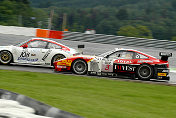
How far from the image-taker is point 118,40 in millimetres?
16391

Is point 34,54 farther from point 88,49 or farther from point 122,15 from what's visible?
point 122,15

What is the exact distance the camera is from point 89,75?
11.8 m

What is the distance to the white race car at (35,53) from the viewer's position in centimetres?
1256

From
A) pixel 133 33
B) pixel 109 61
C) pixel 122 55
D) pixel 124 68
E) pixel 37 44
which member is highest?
pixel 133 33

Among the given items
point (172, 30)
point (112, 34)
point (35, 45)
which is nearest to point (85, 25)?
point (112, 34)

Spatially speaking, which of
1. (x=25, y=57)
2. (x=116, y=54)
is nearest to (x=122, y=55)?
(x=116, y=54)

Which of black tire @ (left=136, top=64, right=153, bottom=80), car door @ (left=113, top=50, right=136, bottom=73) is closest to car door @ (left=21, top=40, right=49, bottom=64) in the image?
car door @ (left=113, top=50, right=136, bottom=73)

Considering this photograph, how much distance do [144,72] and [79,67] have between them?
2.43 m

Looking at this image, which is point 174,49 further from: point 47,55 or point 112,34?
point 47,55

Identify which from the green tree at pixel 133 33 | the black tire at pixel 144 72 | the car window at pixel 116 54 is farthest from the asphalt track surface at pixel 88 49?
the car window at pixel 116 54

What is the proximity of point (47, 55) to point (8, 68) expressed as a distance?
162cm

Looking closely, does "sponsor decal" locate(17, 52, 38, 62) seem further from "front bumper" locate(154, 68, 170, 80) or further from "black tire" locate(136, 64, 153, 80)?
"front bumper" locate(154, 68, 170, 80)

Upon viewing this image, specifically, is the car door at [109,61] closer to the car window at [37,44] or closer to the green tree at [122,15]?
the car window at [37,44]

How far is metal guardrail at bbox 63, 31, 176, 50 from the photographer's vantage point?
15.8 metres
